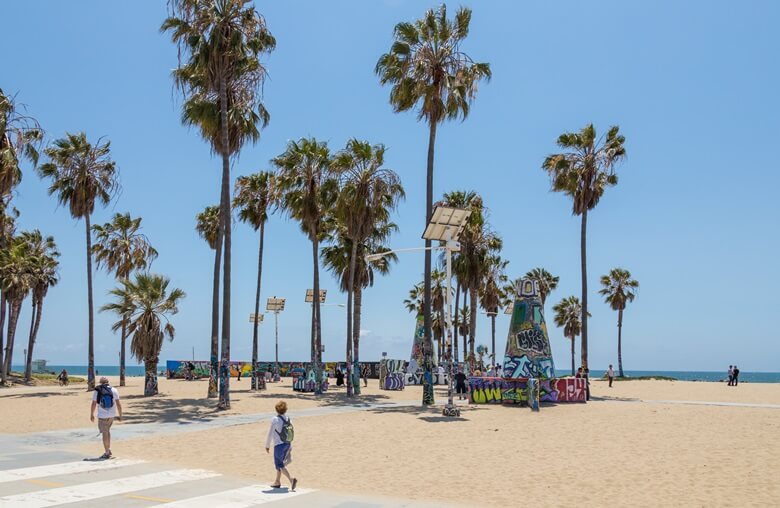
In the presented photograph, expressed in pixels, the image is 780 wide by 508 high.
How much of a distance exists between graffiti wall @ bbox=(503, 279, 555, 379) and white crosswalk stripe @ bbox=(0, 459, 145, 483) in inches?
795

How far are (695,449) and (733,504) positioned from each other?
5.91m

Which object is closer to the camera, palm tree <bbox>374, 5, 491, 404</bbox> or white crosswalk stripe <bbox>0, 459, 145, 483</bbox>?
white crosswalk stripe <bbox>0, 459, 145, 483</bbox>

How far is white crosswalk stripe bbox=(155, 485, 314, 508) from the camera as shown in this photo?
9.43 m

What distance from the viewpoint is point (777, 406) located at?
28922 millimetres

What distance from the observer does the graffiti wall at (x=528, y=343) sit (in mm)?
30109

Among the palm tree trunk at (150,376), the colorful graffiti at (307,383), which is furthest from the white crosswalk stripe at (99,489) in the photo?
the colorful graffiti at (307,383)

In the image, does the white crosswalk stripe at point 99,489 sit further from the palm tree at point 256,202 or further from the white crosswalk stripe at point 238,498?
the palm tree at point 256,202

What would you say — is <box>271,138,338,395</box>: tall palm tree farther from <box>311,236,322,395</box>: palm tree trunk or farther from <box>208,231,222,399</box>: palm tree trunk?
<box>208,231,222,399</box>: palm tree trunk

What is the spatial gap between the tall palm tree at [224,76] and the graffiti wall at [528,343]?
12.9 m

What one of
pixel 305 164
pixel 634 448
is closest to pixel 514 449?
pixel 634 448

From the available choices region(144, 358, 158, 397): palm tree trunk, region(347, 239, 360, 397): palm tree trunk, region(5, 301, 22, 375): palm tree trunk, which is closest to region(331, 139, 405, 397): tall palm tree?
region(347, 239, 360, 397): palm tree trunk

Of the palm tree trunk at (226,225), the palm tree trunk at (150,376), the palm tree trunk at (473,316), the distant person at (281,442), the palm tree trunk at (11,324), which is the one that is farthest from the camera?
the palm tree trunk at (11,324)

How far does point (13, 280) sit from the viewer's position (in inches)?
1927

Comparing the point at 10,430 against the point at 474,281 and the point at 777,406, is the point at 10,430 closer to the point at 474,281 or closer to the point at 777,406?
the point at 777,406
